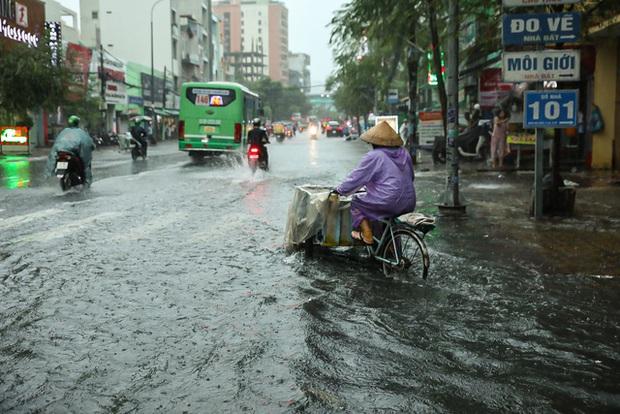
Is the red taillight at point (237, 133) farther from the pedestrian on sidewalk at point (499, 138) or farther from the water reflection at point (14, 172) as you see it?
the pedestrian on sidewalk at point (499, 138)

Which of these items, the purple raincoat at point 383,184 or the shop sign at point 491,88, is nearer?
the purple raincoat at point 383,184

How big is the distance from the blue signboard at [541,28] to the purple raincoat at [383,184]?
3967 millimetres

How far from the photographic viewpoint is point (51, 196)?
14.9m

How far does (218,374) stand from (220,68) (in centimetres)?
11586

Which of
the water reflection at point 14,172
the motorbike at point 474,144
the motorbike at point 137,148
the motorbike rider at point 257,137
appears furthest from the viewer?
the motorbike at point 137,148

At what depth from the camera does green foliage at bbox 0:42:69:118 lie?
32.3 meters

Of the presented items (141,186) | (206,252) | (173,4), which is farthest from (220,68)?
(206,252)

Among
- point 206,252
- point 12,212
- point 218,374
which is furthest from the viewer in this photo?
point 12,212

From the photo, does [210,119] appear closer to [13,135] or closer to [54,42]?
[13,135]

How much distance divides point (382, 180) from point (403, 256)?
2.61 ft

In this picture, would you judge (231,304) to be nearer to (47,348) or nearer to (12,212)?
(47,348)

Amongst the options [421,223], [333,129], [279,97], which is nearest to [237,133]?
[421,223]

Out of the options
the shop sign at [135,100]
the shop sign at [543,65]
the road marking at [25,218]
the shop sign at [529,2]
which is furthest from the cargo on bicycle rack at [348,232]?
the shop sign at [135,100]

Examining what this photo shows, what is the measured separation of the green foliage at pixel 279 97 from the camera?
143500mm
